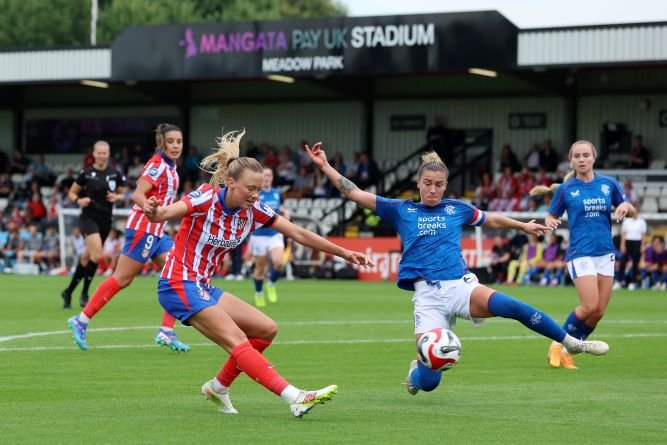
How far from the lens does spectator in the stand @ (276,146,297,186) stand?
129ft

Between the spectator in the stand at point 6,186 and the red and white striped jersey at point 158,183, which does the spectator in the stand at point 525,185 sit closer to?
the spectator in the stand at point 6,186

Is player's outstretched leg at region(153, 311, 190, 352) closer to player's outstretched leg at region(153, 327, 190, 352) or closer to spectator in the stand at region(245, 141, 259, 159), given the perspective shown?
player's outstretched leg at region(153, 327, 190, 352)

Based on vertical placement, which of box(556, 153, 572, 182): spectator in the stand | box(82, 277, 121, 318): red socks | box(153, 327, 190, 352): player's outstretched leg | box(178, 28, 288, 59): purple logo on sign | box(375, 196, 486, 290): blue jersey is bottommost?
box(153, 327, 190, 352): player's outstretched leg

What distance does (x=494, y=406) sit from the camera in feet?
30.1

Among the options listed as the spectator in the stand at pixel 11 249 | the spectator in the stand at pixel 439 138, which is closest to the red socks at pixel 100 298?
the spectator in the stand at pixel 11 249

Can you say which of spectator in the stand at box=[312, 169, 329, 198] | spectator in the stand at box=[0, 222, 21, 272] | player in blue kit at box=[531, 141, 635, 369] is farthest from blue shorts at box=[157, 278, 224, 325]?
spectator in the stand at box=[0, 222, 21, 272]

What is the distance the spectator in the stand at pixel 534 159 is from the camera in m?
35.9

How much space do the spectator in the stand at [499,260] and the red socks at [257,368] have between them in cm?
2185

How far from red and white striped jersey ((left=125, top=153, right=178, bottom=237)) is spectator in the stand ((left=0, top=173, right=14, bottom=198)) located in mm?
29861

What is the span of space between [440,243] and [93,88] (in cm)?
3872

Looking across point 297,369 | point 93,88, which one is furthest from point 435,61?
point 297,369

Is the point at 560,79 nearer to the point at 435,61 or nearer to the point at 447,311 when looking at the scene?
the point at 435,61

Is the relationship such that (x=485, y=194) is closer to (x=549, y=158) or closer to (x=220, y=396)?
(x=549, y=158)

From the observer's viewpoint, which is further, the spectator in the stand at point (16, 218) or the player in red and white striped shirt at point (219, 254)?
the spectator in the stand at point (16, 218)
